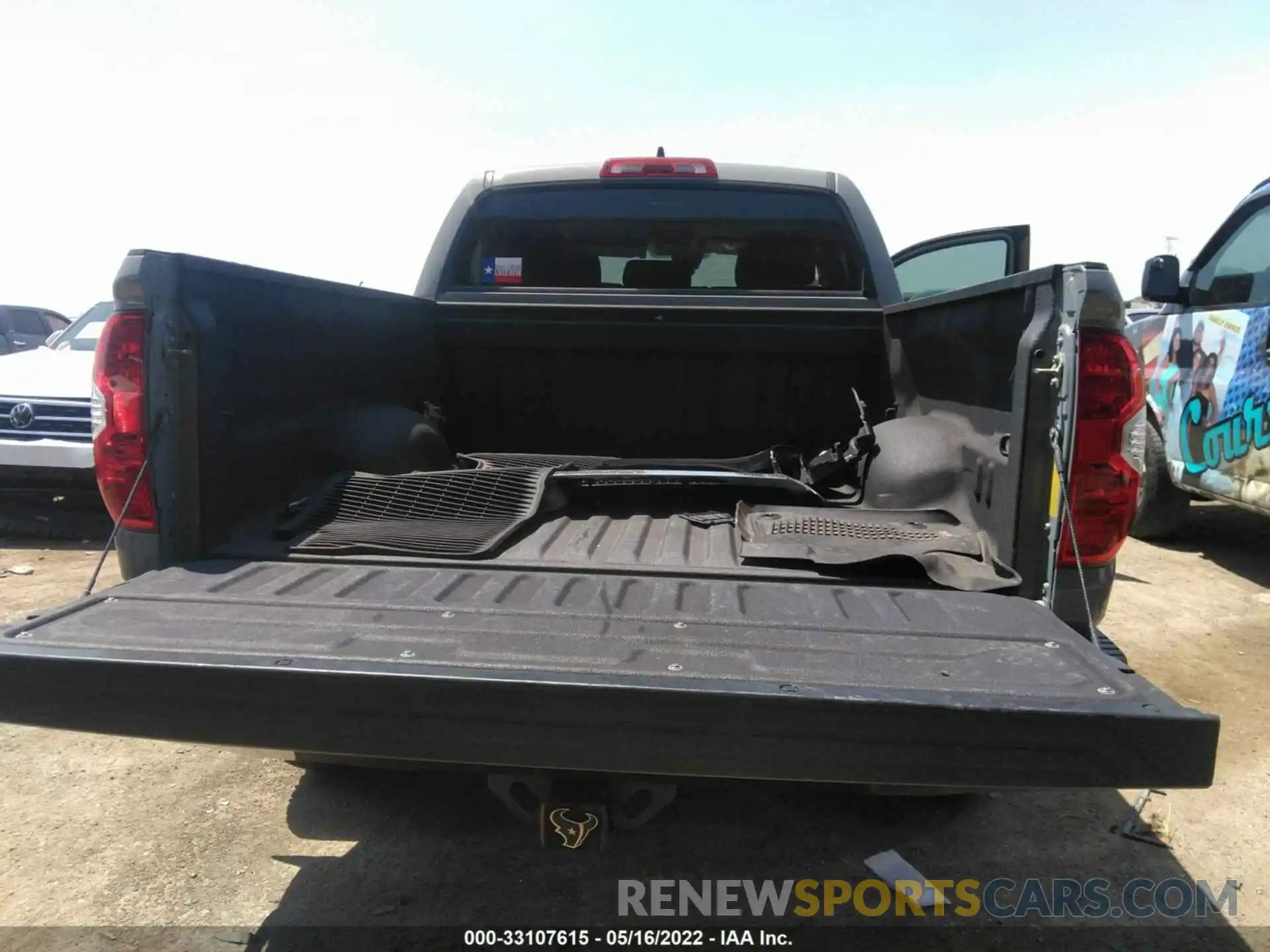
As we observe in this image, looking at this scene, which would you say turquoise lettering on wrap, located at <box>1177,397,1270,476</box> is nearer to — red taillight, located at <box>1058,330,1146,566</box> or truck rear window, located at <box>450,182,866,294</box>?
truck rear window, located at <box>450,182,866,294</box>

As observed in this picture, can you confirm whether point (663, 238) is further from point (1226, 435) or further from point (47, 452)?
point (47, 452)

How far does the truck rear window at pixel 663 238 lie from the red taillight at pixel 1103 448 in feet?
6.82

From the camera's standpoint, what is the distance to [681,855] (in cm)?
277

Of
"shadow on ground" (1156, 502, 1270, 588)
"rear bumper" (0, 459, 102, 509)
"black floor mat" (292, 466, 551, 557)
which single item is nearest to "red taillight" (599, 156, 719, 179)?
"black floor mat" (292, 466, 551, 557)

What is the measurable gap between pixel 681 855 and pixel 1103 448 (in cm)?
173

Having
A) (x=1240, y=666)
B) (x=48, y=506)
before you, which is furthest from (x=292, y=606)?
(x=48, y=506)

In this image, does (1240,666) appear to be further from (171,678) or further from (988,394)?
(171,678)

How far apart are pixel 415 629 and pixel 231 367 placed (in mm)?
1109

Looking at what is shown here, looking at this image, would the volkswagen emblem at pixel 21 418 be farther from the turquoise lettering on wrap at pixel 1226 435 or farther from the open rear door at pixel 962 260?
the turquoise lettering on wrap at pixel 1226 435

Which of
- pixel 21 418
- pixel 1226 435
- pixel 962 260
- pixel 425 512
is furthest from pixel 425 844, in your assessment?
pixel 1226 435

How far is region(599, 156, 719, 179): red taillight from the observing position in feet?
13.6

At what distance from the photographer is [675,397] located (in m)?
3.88

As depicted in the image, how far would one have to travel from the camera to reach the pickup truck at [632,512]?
1.62 metres

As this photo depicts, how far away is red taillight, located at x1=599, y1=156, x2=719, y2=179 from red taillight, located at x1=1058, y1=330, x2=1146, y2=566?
2.44 meters
